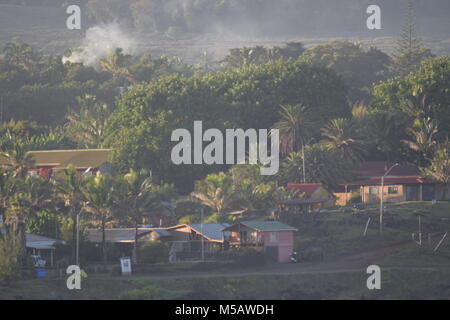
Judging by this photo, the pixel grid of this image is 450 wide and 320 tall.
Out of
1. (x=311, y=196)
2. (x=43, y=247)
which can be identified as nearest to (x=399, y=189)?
(x=311, y=196)

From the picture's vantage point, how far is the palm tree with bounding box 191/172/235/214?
431 feet

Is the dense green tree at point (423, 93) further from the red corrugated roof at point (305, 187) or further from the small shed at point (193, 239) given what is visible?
the small shed at point (193, 239)

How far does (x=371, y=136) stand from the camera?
517 feet

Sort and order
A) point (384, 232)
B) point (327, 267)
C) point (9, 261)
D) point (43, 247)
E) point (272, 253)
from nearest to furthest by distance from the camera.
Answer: point (9, 261), point (327, 267), point (43, 247), point (272, 253), point (384, 232)

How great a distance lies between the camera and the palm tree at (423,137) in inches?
6033

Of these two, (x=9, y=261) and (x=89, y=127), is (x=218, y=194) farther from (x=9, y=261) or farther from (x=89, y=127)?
(x=89, y=127)

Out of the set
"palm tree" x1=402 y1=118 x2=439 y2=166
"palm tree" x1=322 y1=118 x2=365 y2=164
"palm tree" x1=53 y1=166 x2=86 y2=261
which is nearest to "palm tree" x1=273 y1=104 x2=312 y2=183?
"palm tree" x1=322 y1=118 x2=365 y2=164

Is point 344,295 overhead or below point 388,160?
below

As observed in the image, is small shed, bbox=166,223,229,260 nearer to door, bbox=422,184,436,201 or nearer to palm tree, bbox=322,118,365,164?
door, bbox=422,184,436,201

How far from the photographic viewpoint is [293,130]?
157 meters

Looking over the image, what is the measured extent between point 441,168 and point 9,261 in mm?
62450

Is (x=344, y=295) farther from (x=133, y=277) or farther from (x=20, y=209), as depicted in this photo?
(x=20, y=209)

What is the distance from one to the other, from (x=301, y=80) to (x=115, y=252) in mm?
63911

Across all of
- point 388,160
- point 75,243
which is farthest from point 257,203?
point 388,160
